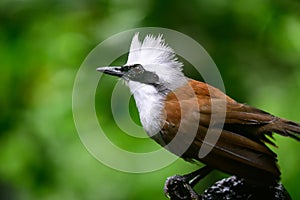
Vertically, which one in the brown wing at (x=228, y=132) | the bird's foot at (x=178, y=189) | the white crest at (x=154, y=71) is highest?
the white crest at (x=154, y=71)

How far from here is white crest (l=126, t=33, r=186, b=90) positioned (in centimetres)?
205

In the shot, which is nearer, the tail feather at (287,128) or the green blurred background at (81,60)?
the tail feather at (287,128)

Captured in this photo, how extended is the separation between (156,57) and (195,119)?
0.80 ft

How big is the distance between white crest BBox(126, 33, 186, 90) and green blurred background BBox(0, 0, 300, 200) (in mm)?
1420

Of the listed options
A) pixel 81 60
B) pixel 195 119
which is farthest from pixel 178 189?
pixel 81 60

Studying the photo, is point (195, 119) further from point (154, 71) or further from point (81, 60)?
point (81, 60)

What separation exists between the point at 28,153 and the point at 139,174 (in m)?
0.61

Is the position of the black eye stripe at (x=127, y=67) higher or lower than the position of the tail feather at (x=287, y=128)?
higher

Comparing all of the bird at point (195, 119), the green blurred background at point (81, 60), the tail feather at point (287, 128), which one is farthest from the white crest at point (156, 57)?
the green blurred background at point (81, 60)

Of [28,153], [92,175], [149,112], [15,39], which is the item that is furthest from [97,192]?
[149,112]

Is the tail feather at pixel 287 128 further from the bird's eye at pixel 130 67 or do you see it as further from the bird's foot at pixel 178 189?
the bird's eye at pixel 130 67

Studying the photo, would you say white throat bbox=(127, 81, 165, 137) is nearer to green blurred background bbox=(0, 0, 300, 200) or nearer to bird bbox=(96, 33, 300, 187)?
bird bbox=(96, 33, 300, 187)

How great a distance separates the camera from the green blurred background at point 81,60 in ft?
11.8

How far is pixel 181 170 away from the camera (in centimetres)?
340
